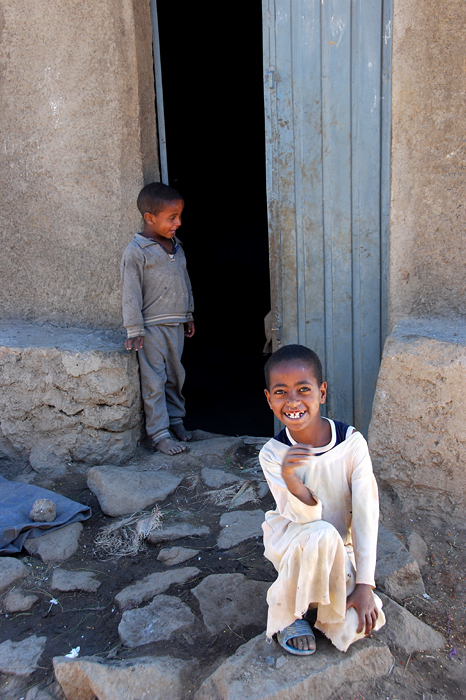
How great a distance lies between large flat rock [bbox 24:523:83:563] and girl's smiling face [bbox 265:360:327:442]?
140 cm

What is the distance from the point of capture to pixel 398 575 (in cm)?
205

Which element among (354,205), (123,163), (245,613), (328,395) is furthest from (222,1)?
(245,613)

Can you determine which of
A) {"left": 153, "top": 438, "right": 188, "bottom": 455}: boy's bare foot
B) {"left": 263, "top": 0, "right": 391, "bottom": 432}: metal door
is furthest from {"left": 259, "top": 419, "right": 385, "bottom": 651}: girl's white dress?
{"left": 153, "top": 438, "right": 188, "bottom": 455}: boy's bare foot

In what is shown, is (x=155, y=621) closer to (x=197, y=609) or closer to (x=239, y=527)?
(x=197, y=609)

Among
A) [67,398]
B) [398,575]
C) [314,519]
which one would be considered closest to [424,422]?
[398,575]

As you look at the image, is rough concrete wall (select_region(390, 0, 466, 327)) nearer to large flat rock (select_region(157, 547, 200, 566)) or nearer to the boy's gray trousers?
the boy's gray trousers

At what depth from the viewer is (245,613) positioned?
6.59ft

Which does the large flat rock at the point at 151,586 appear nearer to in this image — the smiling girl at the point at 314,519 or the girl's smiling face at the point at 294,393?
the smiling girl at the point at 314,519

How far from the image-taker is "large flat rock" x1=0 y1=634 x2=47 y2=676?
1.92m

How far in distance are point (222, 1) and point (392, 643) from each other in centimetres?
605

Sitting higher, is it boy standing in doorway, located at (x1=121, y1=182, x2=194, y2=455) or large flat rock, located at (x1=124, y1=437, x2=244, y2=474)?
boy standing in doorway, located at (x1=121, y1=182, x2=194, y2=455)

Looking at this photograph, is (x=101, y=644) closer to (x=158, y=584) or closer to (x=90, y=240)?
(x=158, y=584)

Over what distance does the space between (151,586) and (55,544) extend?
1.95ft

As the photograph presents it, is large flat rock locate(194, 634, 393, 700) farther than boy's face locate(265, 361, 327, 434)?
No
